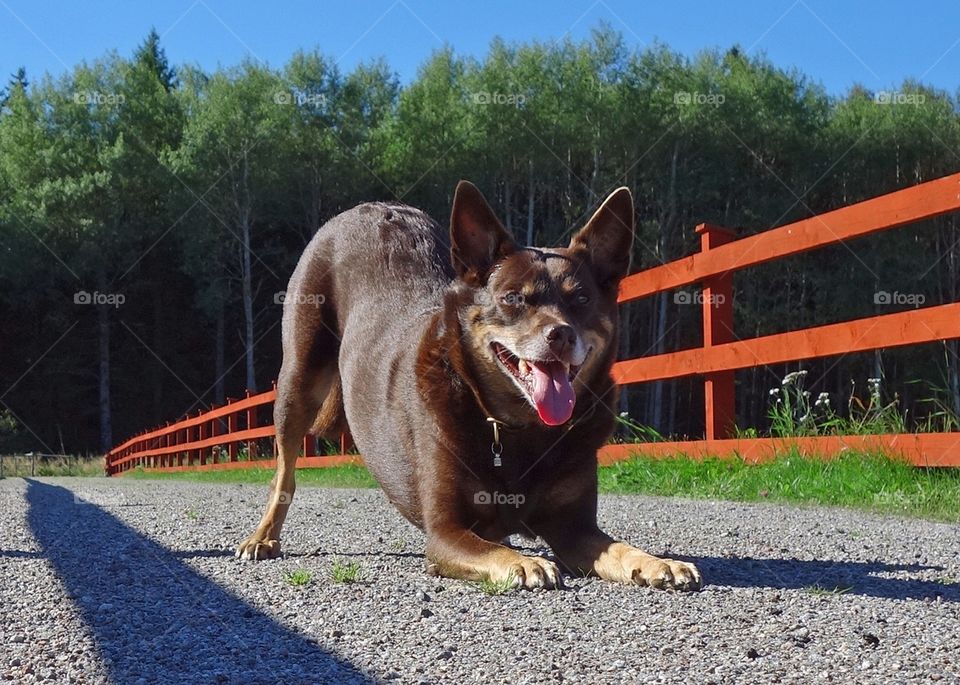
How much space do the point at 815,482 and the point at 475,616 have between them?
11.2 feet

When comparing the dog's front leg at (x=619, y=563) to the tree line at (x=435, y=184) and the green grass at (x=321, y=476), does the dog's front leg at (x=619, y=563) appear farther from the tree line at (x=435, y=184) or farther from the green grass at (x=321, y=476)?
the tree line at (x=435, y=184)

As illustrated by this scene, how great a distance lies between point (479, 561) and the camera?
3.07 m

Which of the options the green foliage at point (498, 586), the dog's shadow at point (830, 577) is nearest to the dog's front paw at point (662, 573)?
the dog's shadow at point (830, 577)

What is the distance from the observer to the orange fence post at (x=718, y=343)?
6555 mm

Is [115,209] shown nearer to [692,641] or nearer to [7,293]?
[7,293]

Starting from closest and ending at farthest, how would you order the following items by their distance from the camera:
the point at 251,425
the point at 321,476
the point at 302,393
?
the point at 302,393 → the point at 321,476 → the point at 251,425

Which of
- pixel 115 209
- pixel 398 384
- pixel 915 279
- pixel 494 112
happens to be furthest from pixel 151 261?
pixel 398 384

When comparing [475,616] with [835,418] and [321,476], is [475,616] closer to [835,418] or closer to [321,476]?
[835,418]

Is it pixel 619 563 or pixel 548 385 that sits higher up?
pixel 548 385

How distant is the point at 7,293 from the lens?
1323 inches

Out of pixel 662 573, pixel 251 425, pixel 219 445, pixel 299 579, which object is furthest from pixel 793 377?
pixel 219 445

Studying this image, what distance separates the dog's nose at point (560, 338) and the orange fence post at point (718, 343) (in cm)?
342

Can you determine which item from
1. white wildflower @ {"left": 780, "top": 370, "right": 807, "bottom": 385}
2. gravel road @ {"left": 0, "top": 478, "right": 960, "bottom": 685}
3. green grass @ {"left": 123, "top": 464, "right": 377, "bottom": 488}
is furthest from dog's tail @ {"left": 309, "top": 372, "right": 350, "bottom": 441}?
green grass @ {"left": 123, "top": 464, "right": 377, "bottom": 488}

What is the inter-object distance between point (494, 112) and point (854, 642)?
94.4 ft
